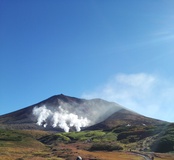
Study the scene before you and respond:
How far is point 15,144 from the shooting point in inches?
4692

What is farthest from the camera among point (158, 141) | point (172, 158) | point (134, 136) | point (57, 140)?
point (57, 140)

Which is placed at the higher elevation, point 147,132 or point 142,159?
point 147,132

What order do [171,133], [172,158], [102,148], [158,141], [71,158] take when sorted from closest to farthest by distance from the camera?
[71,158] → [172,158] → [102,148] → [158,141] → [171,133]

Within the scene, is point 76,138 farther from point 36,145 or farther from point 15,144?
point 15,144

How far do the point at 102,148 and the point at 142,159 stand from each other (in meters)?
36.4

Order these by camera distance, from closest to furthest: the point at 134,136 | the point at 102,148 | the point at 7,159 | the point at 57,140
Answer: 1. the point at 7,159
2. the point at 102,148
3. the point at 134,136
4. the point at 57,140

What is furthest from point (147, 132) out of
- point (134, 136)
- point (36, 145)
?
point (36, 145)

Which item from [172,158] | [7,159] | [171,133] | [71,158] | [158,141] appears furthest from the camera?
[171,133]

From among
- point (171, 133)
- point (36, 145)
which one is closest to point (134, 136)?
point (171, 133)

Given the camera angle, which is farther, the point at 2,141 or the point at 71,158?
the point at 2,141

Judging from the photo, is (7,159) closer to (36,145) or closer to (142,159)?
(142,159)

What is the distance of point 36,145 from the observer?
424ft

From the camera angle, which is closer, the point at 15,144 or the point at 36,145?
the point at 15,144

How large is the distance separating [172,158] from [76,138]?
107880mm
